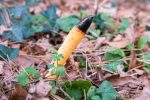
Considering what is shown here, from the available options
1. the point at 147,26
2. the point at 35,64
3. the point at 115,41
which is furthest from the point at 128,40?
the point at 35,64

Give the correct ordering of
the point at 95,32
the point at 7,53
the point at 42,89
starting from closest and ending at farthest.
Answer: the point at 42,89 → the point at 7,53 → the point at 95,32

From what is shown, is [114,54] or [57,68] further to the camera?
[114,54]

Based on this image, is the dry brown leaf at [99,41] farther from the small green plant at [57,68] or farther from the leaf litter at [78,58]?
the small green plant at [57,68]

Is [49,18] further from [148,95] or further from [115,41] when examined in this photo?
[148,95]

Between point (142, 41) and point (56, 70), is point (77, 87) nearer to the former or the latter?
point (56, 70)

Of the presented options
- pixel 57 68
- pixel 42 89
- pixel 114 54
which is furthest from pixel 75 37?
pixel 114 54

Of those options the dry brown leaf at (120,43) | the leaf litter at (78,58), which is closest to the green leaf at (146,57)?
the leaf litter at (78,58)

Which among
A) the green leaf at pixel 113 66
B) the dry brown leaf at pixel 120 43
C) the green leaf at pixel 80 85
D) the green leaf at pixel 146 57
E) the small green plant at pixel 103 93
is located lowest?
the small green plant at pixel 103 93

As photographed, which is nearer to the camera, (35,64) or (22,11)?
(35,64)
